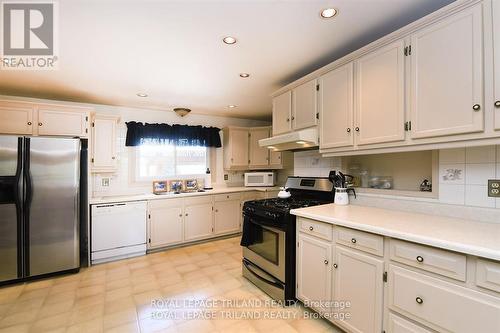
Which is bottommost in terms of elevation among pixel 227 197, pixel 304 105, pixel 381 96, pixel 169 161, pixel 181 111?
pixel 227 197

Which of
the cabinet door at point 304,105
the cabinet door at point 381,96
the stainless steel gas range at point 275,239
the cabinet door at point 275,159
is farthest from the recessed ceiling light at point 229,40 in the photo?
the cabinet door at point 275,159

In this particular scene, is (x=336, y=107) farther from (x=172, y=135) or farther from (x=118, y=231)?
(x=118, y=231)

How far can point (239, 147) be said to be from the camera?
463cm

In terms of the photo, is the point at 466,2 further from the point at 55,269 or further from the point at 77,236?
the point at 55,269

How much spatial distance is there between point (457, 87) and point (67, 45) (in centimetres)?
290

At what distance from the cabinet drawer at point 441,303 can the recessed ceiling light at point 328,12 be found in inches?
66.3

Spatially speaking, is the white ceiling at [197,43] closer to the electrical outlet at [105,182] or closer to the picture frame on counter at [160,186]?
the electrical outlet at [105,182]

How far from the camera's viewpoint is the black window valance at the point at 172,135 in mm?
3834

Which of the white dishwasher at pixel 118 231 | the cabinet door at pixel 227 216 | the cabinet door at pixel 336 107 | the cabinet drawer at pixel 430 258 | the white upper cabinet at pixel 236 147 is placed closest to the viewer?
the cabinet drawer at pixel 430 258

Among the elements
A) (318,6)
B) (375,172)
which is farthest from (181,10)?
(375,172)

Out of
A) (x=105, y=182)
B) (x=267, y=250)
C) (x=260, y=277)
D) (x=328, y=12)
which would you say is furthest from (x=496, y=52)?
(x=105, y=182)

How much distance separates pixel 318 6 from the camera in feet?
4.88

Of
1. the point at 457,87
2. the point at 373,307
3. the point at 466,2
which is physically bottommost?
the point at 373,307

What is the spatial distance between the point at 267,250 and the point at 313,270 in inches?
21.4
